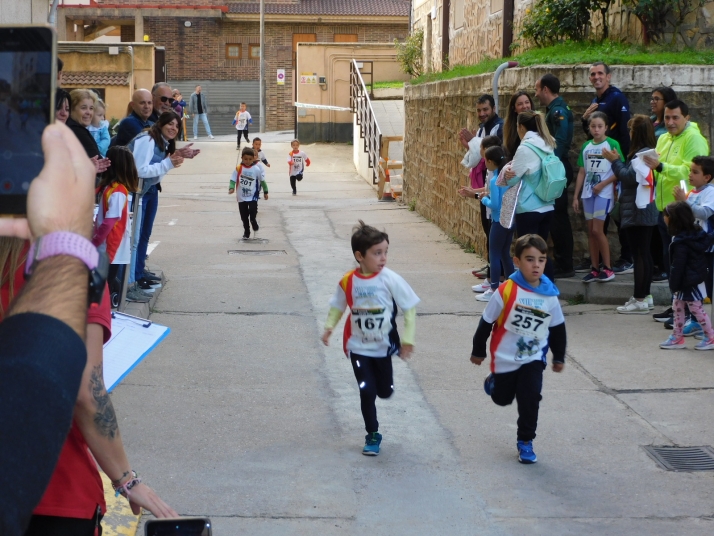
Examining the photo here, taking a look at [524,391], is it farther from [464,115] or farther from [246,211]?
[246,211]

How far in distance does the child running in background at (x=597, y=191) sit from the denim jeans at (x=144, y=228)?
4116 millimetres

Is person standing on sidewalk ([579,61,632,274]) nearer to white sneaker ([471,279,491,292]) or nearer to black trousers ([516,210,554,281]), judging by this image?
black trousers ([516,210,554,281])

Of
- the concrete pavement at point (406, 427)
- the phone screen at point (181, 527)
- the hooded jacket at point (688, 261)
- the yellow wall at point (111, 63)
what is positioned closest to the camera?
the phone screen at point (181, 527)

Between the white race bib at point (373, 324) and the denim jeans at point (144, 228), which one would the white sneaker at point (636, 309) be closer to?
the white race bib at point (373, 324)

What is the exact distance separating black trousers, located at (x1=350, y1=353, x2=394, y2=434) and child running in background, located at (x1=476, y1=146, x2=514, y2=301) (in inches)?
149

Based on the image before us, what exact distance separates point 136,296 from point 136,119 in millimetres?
1848

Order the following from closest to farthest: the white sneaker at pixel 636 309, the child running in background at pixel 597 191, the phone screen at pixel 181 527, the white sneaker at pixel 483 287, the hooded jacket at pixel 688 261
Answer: the phone screen at pixel 181 527
the hooded jacket at pixel 688 261
the white sneaker at pixel 636 309
the child running in background at pixel 597 191
the white sneaker at pixel 483 287

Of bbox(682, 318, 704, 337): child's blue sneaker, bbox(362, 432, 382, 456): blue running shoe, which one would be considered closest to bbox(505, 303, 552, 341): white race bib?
bbox(362, 432, 382, 456): blue running shoe

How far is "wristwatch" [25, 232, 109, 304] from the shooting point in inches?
57.1

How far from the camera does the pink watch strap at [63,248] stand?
4.75 feet

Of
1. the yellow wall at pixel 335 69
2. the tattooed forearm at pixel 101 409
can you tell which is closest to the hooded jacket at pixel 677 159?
the tattooed forearm at pixel 101 409

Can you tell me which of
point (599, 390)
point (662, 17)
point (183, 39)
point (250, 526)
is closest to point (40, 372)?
point (250, 526)

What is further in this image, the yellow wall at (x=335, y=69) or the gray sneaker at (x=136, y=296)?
the yellow wall at (x=335, y=69)

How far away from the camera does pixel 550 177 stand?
27.9ft
